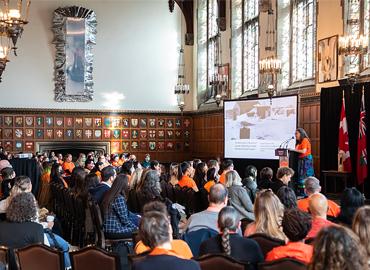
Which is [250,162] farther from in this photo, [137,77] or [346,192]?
[346,192]

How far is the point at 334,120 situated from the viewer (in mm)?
14438

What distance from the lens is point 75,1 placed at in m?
23.9

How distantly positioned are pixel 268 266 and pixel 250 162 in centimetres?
1440

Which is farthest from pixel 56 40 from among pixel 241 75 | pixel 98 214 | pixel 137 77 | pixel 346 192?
pixel 346 192

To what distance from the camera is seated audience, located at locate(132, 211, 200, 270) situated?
11.6 feet

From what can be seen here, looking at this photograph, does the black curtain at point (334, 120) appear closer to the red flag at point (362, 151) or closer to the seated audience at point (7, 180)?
the red flag at point (362, 151)

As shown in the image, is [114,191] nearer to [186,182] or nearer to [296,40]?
[186,182]

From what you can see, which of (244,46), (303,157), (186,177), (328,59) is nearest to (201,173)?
(186,177)

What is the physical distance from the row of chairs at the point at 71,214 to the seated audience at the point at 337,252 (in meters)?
6.56

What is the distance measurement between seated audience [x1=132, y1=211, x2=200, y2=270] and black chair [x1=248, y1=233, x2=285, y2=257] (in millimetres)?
1271

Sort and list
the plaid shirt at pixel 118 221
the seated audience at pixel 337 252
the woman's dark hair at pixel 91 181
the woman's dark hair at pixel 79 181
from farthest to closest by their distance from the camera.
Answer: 1. the woman's dark hair at pixel 79 181
2. the woman's dark hair at pixel 91 181
3. the plaid shirt at pixel 118 221
4. the seated audience at pixel 337 252

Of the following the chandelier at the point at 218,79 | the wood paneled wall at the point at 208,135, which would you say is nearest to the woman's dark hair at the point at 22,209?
the chandelier at the point at 218,79

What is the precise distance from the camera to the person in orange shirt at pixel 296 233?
390 cm

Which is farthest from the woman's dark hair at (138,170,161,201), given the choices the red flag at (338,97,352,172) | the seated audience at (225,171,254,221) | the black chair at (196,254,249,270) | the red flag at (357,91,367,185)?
the red flag at (338,97,352,172)
